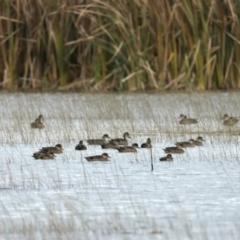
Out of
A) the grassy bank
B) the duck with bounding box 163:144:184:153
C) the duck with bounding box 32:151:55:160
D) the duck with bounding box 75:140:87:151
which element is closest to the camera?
the duck with bounding box 32:151:55:160

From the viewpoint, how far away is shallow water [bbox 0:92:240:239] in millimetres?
7930

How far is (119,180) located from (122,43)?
34.1ft

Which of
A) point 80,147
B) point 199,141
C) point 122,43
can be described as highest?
point 122,43

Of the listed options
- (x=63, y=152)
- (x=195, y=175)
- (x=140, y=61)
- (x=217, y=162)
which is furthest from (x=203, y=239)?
(x=140, y=61)

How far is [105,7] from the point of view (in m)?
20.4

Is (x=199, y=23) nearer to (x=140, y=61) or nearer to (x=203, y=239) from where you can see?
(x=140, y=61)

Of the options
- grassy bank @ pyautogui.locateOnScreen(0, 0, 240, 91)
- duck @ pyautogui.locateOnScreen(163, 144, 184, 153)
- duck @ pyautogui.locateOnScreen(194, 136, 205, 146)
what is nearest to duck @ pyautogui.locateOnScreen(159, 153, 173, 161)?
duck @ pyautogui.locateOnScreen(163, 144, 184, 153)

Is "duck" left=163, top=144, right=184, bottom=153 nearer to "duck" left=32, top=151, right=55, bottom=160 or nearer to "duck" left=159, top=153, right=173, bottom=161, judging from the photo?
"duck" left=159, top=153, right=173, bottom=161

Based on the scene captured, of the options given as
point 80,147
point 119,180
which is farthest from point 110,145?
point 119,180

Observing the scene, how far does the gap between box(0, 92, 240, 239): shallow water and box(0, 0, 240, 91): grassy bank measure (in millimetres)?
2954

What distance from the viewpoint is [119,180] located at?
10.2m

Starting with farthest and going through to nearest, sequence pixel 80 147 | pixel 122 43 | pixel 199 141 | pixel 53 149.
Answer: pixel 122 43 < pixel 199 141 < pixel 80 147 < pixel 53 149

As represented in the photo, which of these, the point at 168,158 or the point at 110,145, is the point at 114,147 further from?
the point at 168,158

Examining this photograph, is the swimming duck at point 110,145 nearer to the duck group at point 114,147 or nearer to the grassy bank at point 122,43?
the duck group at point 114,147
